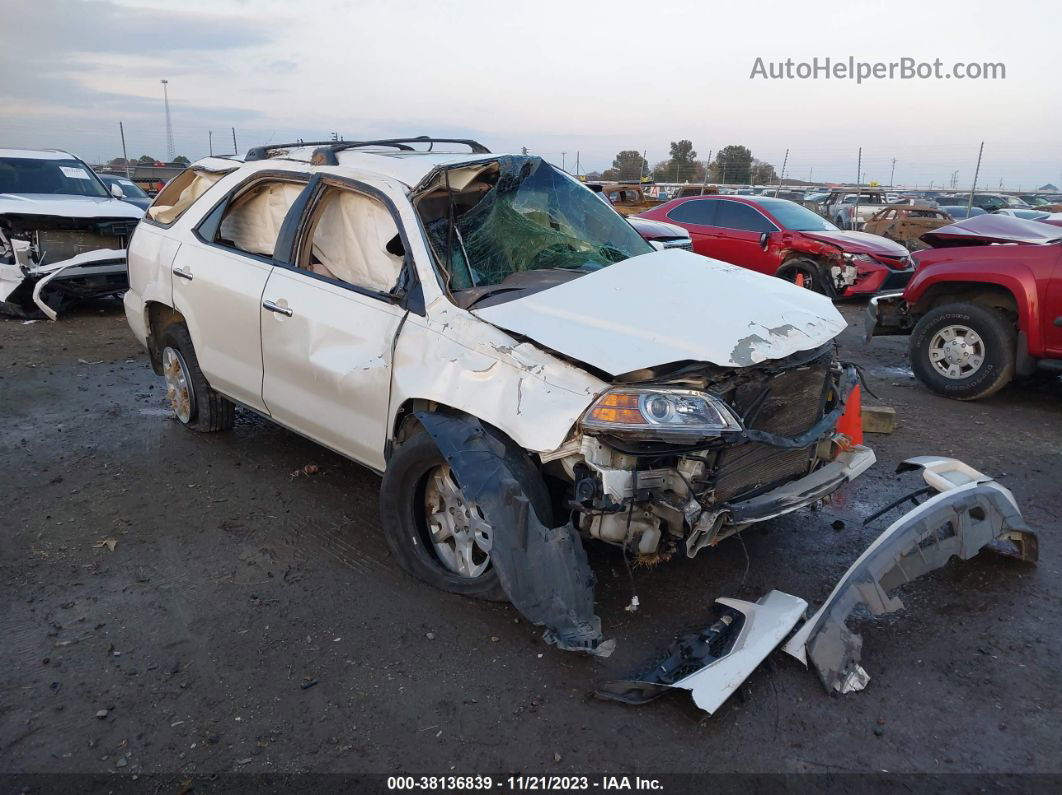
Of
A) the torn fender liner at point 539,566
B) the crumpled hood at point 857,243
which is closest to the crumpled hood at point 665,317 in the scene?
the torn fender liner at point 539,566

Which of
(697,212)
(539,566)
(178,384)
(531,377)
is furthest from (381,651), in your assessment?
(697,212)

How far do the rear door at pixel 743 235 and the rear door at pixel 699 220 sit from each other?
93 mm

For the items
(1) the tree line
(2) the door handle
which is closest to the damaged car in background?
(2) the door handle

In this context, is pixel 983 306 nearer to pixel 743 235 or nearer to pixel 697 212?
pixel 743 235

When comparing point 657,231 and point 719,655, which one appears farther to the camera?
point 657,231

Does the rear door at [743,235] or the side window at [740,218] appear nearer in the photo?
the rear door at [743,235]

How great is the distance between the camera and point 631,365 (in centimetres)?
307

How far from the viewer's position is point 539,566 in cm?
304

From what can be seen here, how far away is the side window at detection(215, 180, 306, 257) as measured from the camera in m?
4.72

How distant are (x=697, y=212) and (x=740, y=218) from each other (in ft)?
2.38

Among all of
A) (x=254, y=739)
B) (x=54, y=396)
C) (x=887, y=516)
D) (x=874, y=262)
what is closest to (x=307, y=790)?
(x=254, y=739)

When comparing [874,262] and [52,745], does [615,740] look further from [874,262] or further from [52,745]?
[874,262]

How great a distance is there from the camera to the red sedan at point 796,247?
11383mm

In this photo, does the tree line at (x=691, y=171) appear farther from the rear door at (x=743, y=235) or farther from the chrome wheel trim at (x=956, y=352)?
the chrome wheel trim at (x=956, y=352)
